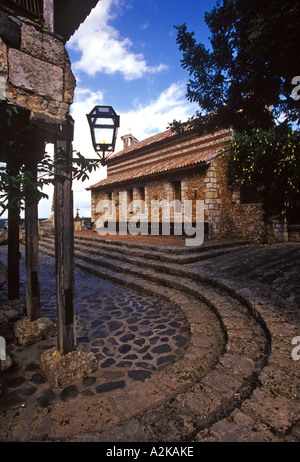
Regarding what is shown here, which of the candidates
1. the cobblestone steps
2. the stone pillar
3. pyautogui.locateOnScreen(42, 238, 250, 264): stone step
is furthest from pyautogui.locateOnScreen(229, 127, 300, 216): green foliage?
the stone pillar

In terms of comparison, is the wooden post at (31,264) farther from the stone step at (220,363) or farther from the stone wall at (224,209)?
the stone wall at (224,209)

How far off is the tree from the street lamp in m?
4.94

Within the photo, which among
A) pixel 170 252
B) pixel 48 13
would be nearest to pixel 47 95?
pixel 48 13

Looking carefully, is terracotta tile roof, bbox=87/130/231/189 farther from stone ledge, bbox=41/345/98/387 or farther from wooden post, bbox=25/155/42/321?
stone ledge, bbox=41/345/98/387

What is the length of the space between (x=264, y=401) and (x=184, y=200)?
1084cm

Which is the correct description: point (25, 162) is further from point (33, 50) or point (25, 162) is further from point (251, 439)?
point (251, 439)

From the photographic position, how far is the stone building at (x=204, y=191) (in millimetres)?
10477

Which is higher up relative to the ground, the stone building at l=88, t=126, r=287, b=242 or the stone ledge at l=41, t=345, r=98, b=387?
the stone building at l=88, t=126, r=287, b=242

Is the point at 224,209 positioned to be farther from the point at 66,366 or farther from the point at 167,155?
the point at 66,366

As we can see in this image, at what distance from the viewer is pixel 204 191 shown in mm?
11156

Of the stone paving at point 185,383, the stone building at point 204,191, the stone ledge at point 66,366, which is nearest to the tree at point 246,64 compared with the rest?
the stone building at point 204,191

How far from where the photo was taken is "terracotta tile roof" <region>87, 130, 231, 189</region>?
12445mm

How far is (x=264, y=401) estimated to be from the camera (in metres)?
1.78
